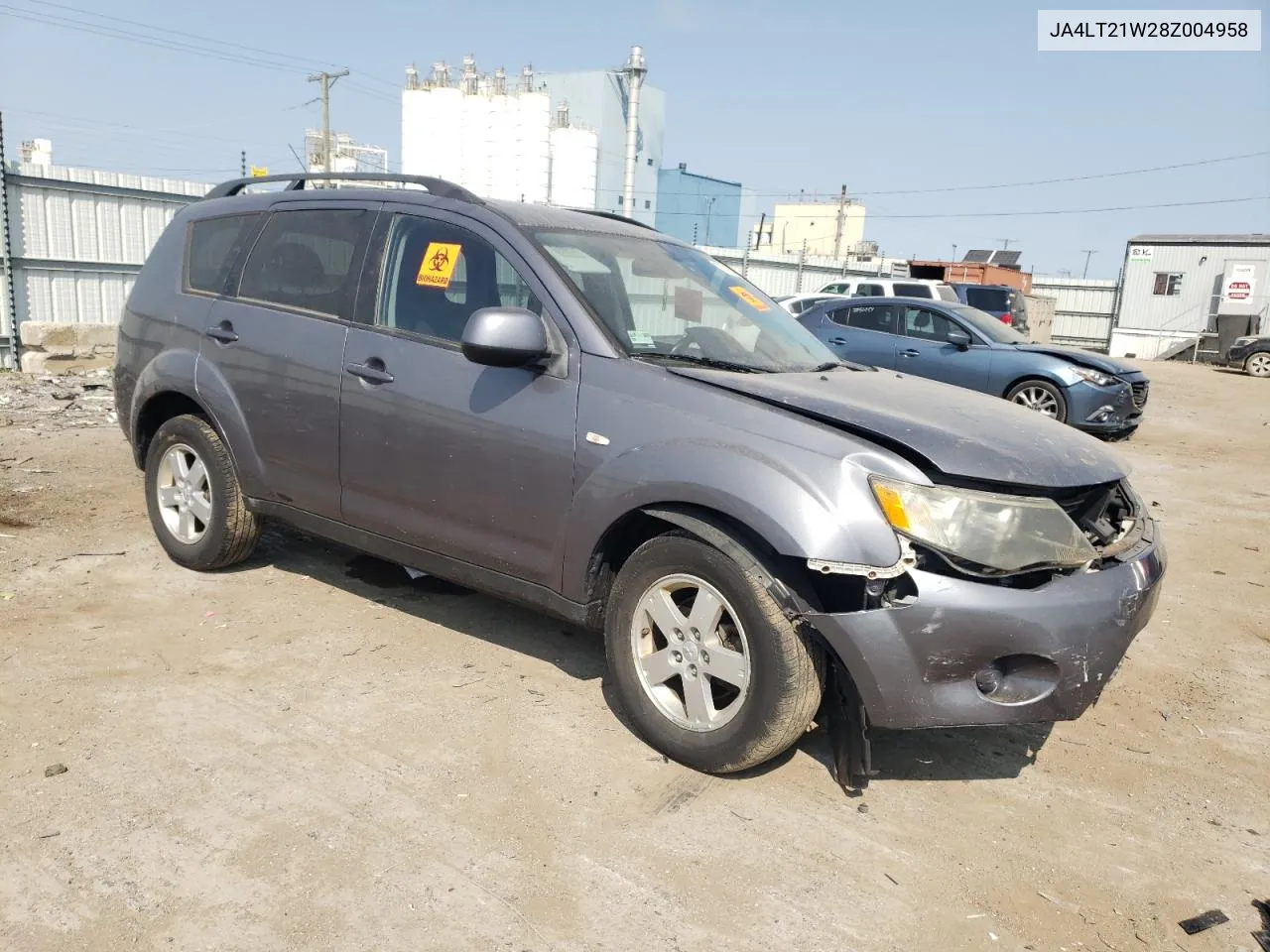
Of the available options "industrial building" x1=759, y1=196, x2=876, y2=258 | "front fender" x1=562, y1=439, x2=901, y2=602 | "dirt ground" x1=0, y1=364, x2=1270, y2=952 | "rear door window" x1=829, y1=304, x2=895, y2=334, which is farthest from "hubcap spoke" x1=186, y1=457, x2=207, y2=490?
"industrial building" x1=759, y1=196, x2=876, y2=258

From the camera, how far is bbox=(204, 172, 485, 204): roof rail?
4.00 meters

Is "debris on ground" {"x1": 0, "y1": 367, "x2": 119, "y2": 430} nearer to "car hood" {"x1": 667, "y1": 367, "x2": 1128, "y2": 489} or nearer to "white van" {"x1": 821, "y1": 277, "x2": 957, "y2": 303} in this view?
"car hood" {"x1": 667, "y1": 367, "x2": 1128, "y2": 489}

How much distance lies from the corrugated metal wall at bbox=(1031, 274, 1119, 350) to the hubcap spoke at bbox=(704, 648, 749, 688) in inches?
1222

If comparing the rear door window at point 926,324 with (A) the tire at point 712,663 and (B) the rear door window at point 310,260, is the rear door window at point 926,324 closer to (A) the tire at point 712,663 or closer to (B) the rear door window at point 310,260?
(B) the rear door window at point 310,260

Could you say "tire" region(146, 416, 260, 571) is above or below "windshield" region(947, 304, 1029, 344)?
below

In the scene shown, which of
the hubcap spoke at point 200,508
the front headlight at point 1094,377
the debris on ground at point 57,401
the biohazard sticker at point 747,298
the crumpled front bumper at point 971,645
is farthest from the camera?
the front headlight at point 1094,377

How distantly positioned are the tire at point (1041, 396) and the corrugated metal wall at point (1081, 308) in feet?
72.2

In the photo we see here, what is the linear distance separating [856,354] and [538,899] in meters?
10.2

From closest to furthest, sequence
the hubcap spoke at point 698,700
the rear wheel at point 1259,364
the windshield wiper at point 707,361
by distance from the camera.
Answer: the hubcap spoke at point 698,700
the windshield wiper at point 707,361
the rear wheel at point 1259,364

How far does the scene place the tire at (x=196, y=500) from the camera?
4586mm

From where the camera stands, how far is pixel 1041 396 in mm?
10859

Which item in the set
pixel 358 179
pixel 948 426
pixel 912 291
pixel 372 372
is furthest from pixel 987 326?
pixel 372 372

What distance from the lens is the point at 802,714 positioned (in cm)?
298

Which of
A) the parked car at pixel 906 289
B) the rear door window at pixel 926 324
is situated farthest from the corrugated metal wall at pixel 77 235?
the parked car at pixel 906 289
